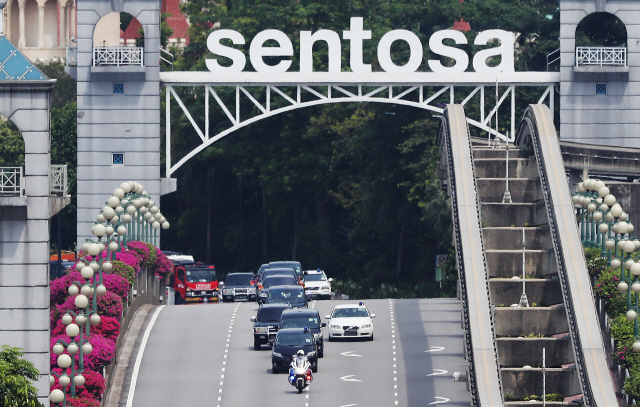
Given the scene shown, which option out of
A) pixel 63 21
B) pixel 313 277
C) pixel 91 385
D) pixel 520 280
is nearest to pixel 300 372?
pixel 91 385

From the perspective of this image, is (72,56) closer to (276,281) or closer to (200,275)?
(200,275)

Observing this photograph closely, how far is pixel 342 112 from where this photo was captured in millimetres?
94000

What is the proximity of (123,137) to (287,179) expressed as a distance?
26.2 metres

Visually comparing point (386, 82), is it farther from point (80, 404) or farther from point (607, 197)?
point (80, 404)

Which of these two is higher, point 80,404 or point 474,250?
point 474,250

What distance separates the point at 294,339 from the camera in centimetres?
4644

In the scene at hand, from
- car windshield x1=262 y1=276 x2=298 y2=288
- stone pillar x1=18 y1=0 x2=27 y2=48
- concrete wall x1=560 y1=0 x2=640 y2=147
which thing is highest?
stone pillar x1=18 y1=0 x2=27 y2=48

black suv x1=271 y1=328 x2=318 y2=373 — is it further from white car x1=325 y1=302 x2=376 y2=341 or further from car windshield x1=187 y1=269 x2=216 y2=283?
car windshield x1=187 y1=269 x2=216 y2=283

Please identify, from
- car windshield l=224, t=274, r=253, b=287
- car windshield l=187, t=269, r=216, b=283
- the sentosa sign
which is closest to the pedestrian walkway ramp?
the sentosa sign

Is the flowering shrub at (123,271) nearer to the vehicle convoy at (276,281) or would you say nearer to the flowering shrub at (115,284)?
the flowering shrub at (115,284)

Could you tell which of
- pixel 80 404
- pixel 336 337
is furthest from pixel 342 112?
pixel 80 404

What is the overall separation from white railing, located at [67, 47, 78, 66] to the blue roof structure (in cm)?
3535

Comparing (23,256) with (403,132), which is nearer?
(23,256)

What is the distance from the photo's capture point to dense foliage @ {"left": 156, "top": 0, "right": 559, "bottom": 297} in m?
84.2
